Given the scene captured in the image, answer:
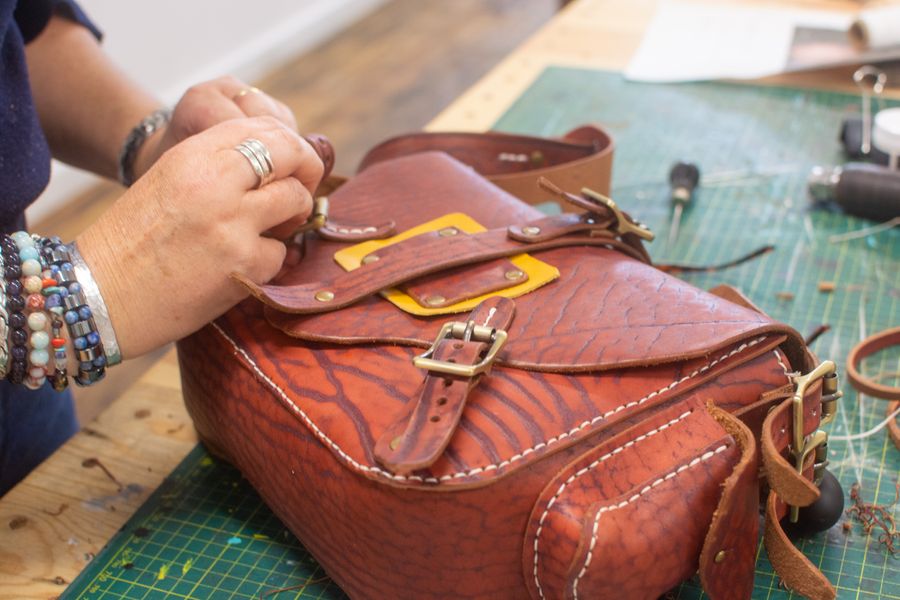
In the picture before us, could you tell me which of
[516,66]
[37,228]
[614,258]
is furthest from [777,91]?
[37,228]

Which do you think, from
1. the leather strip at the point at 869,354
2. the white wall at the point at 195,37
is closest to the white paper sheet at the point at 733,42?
the leather strip at the point at 869,354

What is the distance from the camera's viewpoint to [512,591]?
688 mm

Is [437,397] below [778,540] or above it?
above

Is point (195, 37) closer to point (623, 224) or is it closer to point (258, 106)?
point (258, 106)

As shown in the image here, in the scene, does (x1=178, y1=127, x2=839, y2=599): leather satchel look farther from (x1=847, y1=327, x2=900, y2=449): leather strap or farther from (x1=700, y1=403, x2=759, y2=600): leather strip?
(x1=847, y1=327, x2=900, y2=449): leather strap

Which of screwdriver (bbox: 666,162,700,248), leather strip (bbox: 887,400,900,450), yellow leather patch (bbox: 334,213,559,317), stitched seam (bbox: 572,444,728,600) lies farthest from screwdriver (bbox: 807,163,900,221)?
stitched seam (bbox: 572,444,728,600)

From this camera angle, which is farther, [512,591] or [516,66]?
[516,66]

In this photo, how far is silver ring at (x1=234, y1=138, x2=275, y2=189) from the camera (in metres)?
0.82

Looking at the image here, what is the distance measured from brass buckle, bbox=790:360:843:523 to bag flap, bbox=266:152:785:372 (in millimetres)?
45

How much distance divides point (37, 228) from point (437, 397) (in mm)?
2344

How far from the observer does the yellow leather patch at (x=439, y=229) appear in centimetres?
79

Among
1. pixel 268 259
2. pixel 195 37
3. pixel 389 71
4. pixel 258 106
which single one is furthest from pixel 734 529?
pixel 389 71

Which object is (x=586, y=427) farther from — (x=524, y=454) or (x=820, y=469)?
(x=820, y=469)

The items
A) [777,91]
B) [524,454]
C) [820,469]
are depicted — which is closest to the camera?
[524,454]
